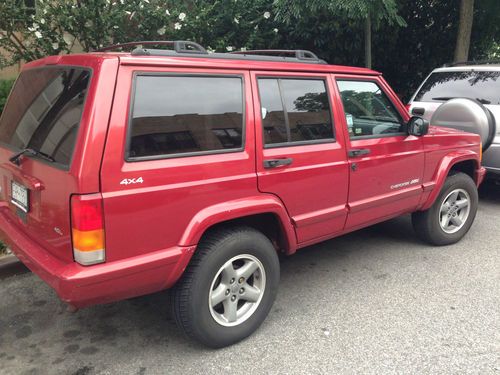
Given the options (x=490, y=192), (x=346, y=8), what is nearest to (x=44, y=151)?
(x=346, y=8)

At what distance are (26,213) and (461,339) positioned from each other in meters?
2.86

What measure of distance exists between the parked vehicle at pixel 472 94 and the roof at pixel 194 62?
9.89ft

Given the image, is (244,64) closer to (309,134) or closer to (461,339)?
(309,134)

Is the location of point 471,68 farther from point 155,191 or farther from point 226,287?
point 155,191

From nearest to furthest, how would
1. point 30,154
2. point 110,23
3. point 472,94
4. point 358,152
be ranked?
1. point 30,154
2. point 358,152
3. point 110,23
4. point 472,94

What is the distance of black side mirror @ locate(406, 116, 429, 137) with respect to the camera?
12.5 feet

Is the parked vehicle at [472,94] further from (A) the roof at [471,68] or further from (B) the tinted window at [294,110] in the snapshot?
(B) the tinted window at [294,110]

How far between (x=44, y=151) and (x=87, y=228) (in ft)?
2.03

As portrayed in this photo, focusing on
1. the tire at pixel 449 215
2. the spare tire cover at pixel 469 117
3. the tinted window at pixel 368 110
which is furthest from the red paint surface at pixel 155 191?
the spare tire cover at pixel 469 117

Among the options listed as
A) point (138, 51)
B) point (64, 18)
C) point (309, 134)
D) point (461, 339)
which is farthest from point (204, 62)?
point (64, 18)

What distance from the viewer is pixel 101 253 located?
224 centimetres

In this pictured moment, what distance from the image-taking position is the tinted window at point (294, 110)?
9.66ft

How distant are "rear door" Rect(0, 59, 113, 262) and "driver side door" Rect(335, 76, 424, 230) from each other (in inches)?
75.4

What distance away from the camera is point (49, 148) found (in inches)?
96.7
